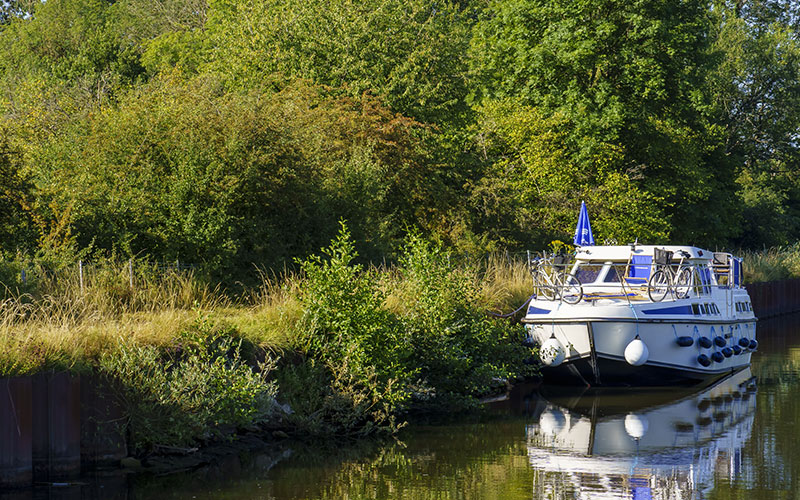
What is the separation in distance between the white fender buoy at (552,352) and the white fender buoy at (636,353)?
1.35m

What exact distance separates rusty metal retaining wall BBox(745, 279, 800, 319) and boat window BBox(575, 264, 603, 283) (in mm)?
21312

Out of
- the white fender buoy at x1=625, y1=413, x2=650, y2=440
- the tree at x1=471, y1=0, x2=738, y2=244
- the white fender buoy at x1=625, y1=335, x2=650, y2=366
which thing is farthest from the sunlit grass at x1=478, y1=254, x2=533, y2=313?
the tree at x1=471, y1=0, x2=738, y2=244

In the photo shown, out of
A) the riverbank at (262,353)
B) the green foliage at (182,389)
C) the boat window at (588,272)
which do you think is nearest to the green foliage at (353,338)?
the riverbank at (262,353)

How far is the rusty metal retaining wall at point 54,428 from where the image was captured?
12.7 m

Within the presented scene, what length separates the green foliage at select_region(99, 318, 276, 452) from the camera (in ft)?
46.5

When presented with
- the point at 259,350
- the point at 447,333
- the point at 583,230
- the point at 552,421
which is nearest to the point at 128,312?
the point at 259,350

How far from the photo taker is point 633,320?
21.8 meters

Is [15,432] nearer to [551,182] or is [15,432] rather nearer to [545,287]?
[545,287]

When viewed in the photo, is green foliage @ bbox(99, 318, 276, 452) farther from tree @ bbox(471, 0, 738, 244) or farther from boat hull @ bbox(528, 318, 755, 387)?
tree @ bbox(471, 0, 738, 244)

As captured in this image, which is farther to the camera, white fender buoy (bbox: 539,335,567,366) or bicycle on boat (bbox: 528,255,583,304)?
bicycle on boat (bbox: 528,255,583,304)

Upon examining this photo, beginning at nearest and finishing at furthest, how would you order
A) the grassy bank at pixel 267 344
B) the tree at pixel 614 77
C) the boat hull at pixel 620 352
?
1. the grassy bank at pixel 267 344
2. the boat hull at pixel 620 352
3. the tree at pixel 614 77

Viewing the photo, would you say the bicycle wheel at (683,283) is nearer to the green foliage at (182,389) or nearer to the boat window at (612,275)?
the boat window at (612,275)

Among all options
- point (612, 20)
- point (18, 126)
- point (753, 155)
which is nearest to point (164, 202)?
point (18, 126)

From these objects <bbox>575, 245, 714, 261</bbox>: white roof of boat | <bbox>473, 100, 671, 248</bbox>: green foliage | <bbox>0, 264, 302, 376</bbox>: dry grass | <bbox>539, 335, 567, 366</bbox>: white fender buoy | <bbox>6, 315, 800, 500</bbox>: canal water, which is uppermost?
<bbox>473, 100, 671, 248</bbox>: green foliage
